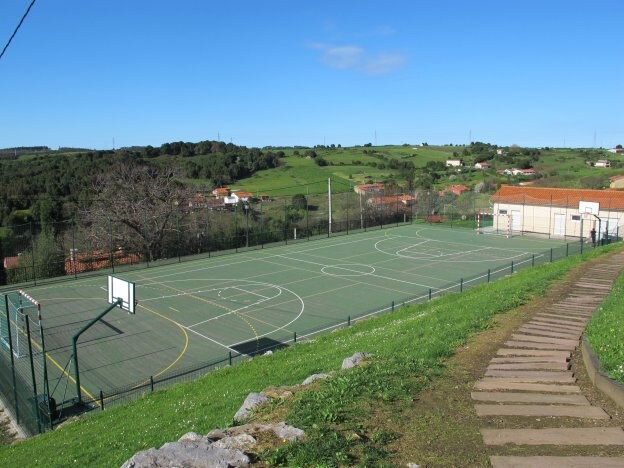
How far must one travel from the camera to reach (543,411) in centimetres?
657

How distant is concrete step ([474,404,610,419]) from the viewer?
21.0ft

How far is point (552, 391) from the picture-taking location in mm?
7219

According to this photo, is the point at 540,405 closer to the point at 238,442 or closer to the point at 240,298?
the point at 238,442

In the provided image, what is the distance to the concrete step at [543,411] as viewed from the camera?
6410mm

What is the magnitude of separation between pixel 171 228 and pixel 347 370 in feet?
104

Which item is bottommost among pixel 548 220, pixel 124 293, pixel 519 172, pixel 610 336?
pixel 548 220

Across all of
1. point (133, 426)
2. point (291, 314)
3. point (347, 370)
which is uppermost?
point (347, 370)

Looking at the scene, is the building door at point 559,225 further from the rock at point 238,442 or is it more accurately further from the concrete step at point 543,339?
the rock at point 238,442

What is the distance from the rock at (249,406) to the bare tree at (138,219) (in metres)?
28.5

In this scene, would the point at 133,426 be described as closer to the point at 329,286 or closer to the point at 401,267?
the point at 329,286

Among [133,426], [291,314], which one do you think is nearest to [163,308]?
[291,314]

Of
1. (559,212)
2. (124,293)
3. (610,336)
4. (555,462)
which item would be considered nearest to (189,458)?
(555,462)

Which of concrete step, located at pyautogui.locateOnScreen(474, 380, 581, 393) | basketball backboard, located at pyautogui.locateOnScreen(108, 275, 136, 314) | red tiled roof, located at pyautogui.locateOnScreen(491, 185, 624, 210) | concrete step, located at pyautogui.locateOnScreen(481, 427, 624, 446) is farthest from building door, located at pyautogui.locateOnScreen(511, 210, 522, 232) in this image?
concrete step, located at pyautogui.locateOnScreen(481, 427, 624, 446)

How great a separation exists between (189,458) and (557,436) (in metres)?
3.98
